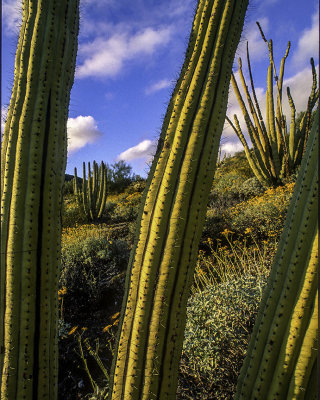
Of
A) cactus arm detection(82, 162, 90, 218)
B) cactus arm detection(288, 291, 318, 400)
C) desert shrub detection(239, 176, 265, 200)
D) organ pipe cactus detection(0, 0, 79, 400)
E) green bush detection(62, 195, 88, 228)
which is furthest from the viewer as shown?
green bush detection(62, 195, 88, 228)

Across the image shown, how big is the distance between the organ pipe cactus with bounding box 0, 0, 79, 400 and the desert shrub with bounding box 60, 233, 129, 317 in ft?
11.1

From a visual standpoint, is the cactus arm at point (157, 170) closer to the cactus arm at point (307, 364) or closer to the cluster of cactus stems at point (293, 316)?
the cluster of cactus stems at point (293, 316)

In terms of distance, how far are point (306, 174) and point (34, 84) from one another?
5.05 feet

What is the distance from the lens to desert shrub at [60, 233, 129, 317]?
493cm

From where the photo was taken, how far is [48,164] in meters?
1.59

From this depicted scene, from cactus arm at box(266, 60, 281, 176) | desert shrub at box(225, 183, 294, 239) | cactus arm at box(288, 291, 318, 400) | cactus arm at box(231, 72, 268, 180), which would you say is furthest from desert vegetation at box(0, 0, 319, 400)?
cactus arm at box(266, 60, 281, 176)

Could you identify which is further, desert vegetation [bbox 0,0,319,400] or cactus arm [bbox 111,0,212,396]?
cactus arm [bbox 111,0,212,396]

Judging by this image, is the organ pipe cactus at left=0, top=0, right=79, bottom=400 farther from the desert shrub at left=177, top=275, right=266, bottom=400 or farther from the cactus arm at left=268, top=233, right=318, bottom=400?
the desert shrub at left=177, top=275, right=266, bottom=400

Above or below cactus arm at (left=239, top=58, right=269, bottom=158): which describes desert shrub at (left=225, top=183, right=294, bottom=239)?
below

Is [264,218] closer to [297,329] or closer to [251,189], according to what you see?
[251,189]

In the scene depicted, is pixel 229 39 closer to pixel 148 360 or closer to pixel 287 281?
pixel 287 281

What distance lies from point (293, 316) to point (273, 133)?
8.42 metres

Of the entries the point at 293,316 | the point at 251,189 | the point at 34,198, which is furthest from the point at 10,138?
the point at 251,189

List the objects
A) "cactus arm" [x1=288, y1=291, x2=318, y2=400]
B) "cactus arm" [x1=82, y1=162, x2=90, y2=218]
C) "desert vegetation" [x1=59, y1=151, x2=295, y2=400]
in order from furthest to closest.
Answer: "cactus arm" [x1=82, y1=162, x2=90, y2=218] < "desert vegetation" [x1=59, y1=151, x2=295, y2=400] < "cactus arm" [x1=288, y1=291, x2=318, y2=400]
